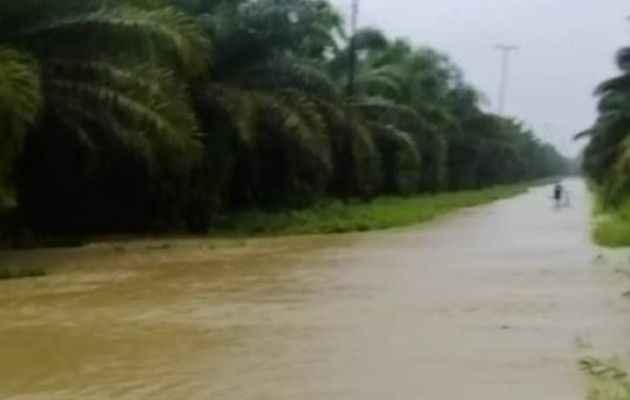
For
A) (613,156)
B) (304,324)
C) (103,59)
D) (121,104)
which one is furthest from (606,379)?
(613,156)

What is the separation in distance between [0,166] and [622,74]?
2546 centimetres

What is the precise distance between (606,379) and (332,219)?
2240 centimetres

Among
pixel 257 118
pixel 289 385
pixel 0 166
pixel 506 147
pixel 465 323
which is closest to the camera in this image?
pixel 289 385

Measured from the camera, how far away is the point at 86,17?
19453 mm

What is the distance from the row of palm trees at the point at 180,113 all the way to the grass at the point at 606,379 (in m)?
9.30

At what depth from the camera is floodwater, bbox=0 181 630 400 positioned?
29.6 feet

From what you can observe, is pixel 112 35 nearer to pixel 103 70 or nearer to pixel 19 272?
pixel 103 70

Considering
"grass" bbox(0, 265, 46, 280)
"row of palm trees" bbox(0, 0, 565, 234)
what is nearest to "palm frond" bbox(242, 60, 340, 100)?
"row of palm trees" bbox(0, 0, 565, 234)

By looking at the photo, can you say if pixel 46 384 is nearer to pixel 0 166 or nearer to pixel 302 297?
pixel 302 297

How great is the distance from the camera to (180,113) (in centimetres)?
2108

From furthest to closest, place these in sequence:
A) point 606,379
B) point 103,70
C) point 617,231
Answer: point 617,231 → point 103,70 → point 606,379

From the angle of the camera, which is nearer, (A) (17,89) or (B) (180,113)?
(A) (17,89)

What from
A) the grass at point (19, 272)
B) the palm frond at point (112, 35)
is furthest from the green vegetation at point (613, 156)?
the grass at point (19, 272)

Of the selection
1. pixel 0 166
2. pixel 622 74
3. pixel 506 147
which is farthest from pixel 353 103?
pixel 506 147
